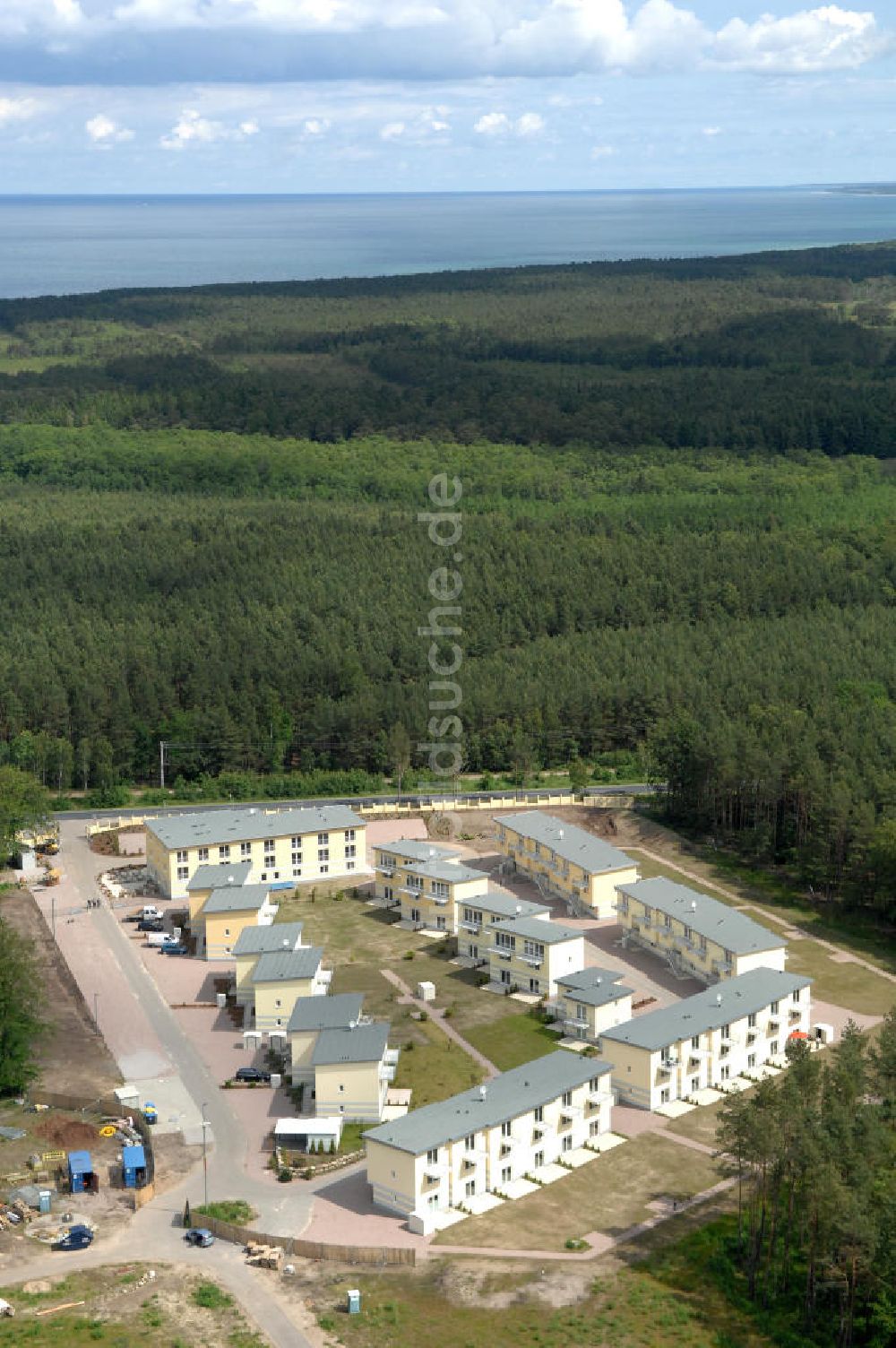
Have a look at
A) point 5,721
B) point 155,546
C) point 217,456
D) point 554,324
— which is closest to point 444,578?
point 155,546

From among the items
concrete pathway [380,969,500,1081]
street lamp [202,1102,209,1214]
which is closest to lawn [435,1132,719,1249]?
concrete pathway [380,969,500,1081]

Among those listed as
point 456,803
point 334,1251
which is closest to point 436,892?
point 456,803

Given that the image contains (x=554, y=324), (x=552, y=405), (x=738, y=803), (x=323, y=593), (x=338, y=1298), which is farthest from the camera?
(x=554, y=324)

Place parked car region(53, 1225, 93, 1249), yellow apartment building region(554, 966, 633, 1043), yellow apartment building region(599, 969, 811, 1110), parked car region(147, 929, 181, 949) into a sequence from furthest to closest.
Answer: parked car region(147, 929, 181, 949) → yellow apartment building region(554, 966, 633, 1043) → yellow apartment building region(599, 969, 811, 1110) → parked car region(53, 1225, 93, 1249)

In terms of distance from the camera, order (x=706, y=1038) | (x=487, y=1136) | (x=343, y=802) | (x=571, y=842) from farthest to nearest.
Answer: (x=343, y=802) → (x=571, y=842) → (x=706, y=1038) → (x=487, y=1136)

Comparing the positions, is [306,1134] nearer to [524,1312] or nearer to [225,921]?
[524,1312]

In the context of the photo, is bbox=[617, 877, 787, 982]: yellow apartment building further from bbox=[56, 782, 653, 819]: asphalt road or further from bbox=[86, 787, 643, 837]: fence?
bbox=[56, 782, 653, 819]: asphalt road

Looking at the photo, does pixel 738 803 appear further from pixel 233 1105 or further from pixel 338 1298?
pixel 338 1298
